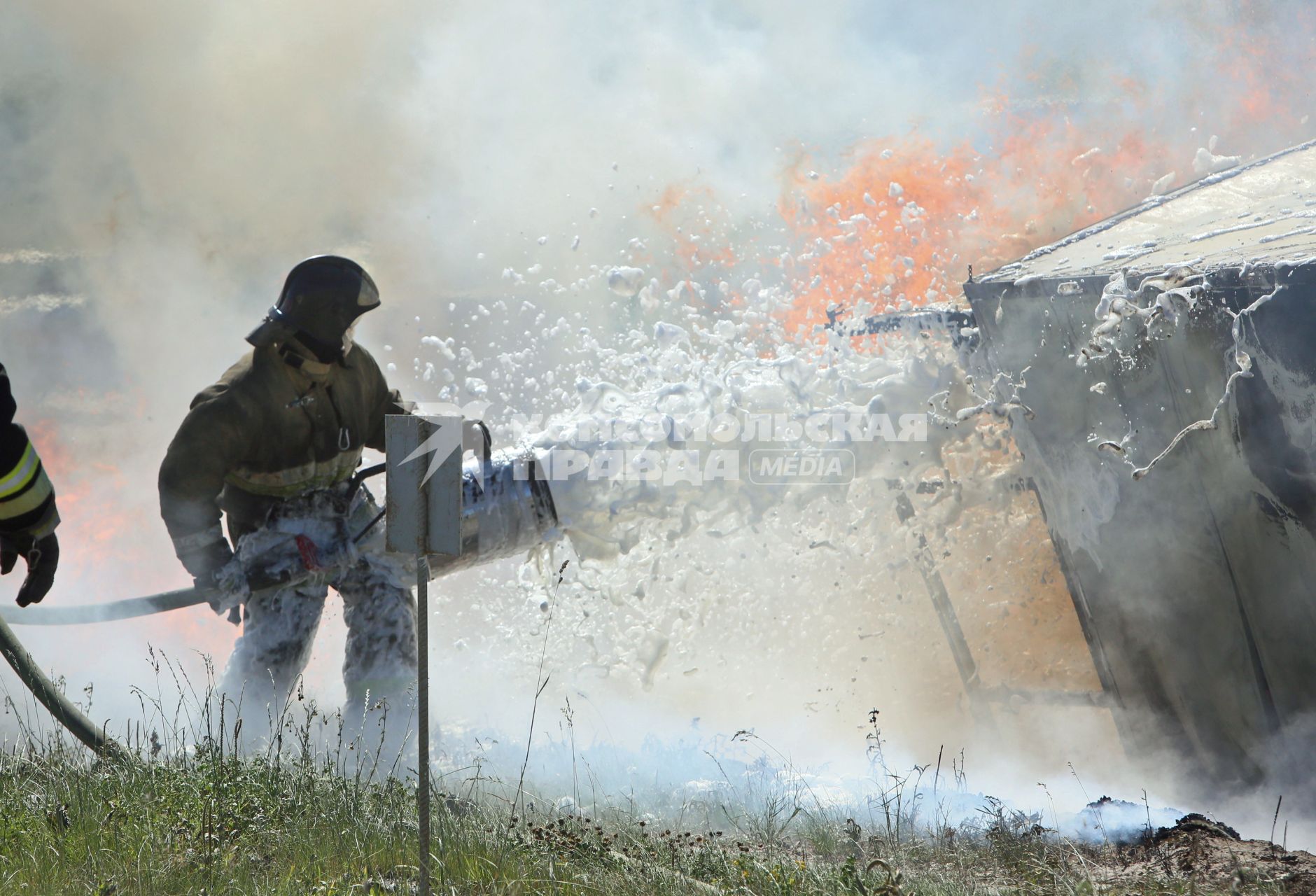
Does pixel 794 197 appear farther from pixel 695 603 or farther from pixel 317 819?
pixel 317 819

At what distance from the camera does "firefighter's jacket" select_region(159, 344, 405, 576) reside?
3.72 m

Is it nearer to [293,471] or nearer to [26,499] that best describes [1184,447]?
[293,471]

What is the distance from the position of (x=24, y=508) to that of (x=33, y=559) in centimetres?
33

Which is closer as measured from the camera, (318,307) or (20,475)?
(20,475)

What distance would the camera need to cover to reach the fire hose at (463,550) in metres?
3.63

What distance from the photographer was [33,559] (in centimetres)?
332

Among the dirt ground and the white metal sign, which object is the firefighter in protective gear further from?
the dirt ground

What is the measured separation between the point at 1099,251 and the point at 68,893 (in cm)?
388

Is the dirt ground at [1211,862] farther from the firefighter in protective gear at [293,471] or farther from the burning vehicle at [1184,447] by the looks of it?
the firefighter in protective gear at [293,471]

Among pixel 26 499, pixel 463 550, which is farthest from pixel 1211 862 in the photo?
pixel 26 499

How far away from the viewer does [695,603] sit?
230 inches

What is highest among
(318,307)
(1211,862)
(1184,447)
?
(318,307)

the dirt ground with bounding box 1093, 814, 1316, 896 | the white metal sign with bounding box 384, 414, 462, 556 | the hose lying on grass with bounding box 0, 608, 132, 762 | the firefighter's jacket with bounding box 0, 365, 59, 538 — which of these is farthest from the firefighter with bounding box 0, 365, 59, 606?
the dirt ground with bounding box 1093, 814, 1316, 896

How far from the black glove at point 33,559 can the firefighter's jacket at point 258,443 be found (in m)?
0.38
